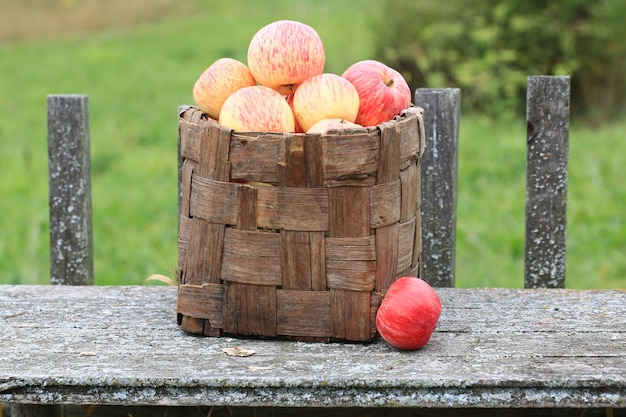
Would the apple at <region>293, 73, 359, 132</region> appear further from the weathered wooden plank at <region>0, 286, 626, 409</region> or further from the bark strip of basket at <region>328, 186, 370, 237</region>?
the weathered wooden plank at <region>0, 286, 626, 409</region>

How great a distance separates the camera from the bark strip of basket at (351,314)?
1826 millimetres

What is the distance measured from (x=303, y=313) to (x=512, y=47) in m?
5.88

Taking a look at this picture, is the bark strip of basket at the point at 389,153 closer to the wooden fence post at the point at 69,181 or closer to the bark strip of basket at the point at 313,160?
the bark strip of basket at the point at 313,160

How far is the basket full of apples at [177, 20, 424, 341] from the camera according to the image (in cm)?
178

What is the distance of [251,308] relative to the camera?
186 centimetres

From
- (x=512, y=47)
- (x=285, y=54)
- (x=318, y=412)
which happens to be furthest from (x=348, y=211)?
(x=512, y=47)

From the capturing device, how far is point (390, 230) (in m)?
1.85

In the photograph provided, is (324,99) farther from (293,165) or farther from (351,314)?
(351,314)

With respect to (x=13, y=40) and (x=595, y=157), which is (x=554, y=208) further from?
(x=13, y=40)

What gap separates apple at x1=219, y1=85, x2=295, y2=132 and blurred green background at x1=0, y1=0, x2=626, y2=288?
72cm

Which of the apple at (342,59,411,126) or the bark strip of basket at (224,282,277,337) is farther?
the apple at (342,59,411,126)

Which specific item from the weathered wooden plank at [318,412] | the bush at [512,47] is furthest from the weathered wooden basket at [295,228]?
the bush at [512,47]

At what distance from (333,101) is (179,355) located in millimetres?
644

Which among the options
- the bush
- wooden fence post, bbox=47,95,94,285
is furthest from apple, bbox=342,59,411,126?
the bush
